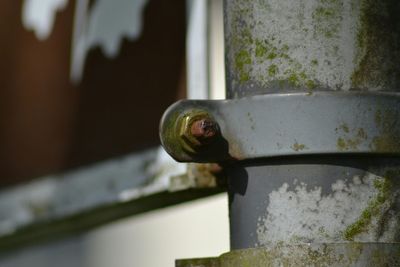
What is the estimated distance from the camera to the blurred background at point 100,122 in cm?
207

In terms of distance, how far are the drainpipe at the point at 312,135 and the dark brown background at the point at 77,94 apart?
1.15 m

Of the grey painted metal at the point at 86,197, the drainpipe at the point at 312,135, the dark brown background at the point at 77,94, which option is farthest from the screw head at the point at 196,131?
the dark brown background at the point at 77,94

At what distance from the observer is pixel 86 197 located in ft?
7.57

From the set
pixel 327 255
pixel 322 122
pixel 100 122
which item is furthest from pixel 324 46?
pixel 100 122

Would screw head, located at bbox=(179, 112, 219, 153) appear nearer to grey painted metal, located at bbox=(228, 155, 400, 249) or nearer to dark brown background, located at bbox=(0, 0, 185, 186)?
grey painted metal, located at bbox=(228, 155, 400, 249)

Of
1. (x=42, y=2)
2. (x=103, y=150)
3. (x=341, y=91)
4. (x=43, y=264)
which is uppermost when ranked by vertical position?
(x=42, y=2)

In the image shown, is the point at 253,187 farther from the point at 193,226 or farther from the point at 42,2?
the point at 42,2

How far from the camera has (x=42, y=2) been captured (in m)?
2.52

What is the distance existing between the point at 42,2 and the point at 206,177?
4.70 feet

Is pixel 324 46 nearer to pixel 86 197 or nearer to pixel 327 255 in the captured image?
pixel 327 255

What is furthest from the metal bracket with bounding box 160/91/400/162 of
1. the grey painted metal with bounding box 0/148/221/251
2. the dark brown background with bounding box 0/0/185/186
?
the dark brown background with bounding box 0/0/185/186

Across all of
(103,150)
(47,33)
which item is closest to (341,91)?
(103,150)

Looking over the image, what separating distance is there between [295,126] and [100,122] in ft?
4.65

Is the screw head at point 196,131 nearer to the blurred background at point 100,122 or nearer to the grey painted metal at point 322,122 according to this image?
the grey painted metal at point 322,122
